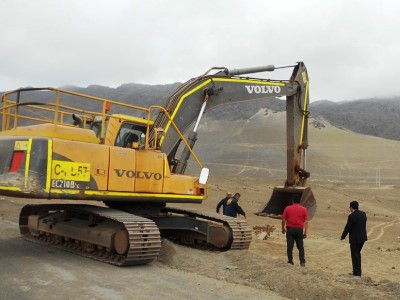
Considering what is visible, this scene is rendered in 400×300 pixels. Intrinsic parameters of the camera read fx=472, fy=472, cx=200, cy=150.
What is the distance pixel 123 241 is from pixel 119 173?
133cm

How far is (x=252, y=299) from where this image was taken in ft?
20.7

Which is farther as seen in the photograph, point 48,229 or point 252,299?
point 48,229

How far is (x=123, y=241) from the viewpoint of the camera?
8.26m

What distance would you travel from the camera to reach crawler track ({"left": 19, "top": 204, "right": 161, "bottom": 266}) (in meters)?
8.11

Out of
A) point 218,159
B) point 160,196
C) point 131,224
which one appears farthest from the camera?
point 218,159

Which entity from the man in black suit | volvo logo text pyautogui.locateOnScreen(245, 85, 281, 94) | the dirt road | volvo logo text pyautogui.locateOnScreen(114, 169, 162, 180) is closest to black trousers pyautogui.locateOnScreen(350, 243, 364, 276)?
the man in black suit

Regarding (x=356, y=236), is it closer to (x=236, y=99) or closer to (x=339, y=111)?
(x=236, y=99)

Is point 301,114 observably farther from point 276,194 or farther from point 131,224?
point 131,224

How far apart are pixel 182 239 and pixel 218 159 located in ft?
186

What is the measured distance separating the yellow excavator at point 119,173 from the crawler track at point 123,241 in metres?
0.02

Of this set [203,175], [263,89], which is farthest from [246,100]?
[203,175]

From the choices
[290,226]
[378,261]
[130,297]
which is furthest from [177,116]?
[378,261]

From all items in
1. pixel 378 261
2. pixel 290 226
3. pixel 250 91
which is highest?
pixel 250 91

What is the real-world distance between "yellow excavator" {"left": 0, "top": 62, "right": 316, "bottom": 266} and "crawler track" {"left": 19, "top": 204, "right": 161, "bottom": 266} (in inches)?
0.7
